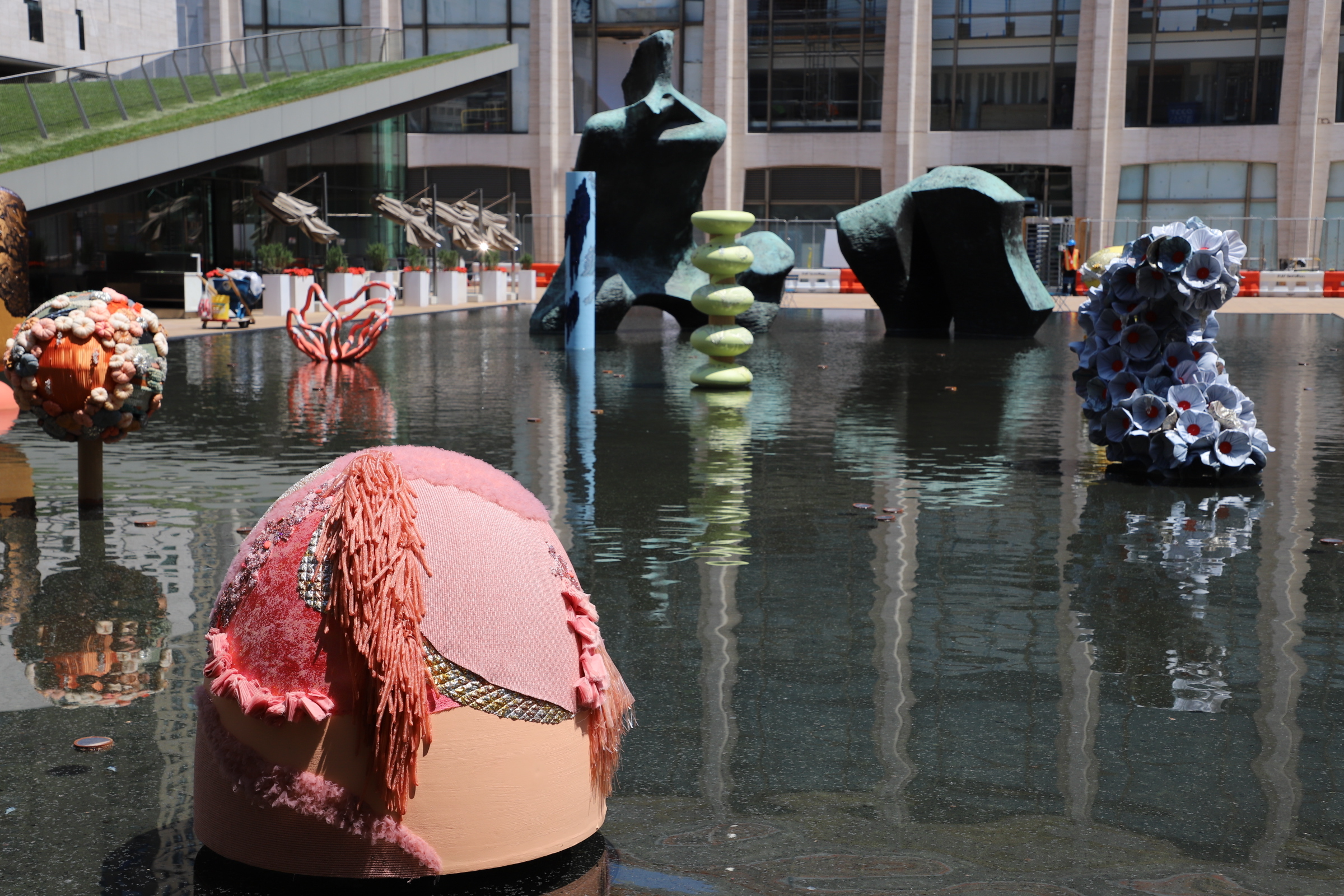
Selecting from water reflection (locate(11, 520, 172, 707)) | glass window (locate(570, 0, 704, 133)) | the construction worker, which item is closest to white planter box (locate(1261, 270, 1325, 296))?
the construction worker

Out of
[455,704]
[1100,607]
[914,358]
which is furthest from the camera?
[914,358]

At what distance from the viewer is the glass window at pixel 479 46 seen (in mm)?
61250

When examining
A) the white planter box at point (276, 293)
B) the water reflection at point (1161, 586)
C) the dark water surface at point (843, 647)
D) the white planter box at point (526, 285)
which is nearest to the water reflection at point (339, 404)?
the dark water surface at point (843, 647)

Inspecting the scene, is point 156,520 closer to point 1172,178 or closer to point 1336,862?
point 1336,862

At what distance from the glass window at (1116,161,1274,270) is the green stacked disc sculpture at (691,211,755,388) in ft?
142

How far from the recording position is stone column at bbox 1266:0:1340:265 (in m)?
54.4

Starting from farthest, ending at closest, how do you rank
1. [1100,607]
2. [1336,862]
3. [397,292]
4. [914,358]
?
1. [397,292]
2. [914,358]
3. [1100,607]
4. [1336,862]

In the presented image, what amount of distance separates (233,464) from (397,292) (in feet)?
96.9

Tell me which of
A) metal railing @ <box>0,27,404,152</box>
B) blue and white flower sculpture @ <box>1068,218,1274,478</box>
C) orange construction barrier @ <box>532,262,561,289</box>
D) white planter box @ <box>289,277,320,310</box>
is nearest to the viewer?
blue and white flower sculpture @ <box>1068,218,1274,478</box>

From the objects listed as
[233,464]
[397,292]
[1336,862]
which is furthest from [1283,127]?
[1336,862]

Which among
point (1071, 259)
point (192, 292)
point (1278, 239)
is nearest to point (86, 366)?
point (192, 292)

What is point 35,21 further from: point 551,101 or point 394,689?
point 394,689

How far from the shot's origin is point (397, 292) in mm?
39344

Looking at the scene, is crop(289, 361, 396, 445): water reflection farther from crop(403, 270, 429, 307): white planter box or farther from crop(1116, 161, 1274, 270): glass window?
crop(1116, 161, 1274, 270): glass window
